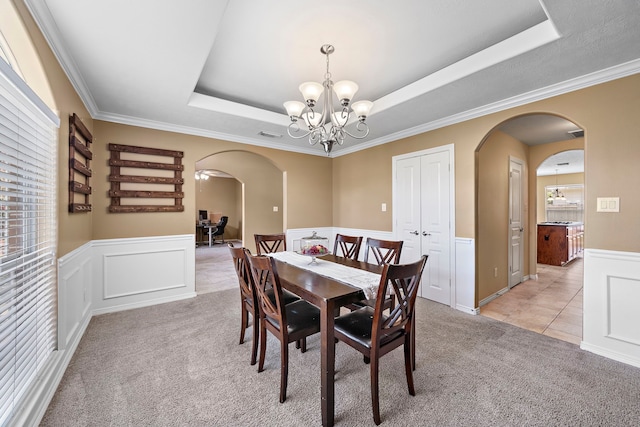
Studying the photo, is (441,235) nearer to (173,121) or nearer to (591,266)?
(591,266)

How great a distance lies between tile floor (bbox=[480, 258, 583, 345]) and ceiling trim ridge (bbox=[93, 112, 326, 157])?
372 centimetres

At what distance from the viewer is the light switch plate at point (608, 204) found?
224cm

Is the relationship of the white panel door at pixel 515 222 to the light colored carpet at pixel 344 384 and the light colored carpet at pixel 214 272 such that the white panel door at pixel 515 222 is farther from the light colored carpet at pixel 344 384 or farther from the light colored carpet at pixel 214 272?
the light colored carpet at pixel 214 272

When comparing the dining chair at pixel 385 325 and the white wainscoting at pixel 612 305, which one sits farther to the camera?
the white wainscoting at pixel 612 305

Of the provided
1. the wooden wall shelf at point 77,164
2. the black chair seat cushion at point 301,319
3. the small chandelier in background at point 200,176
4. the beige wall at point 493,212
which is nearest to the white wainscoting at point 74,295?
the wooden wall shelf at point 77,164

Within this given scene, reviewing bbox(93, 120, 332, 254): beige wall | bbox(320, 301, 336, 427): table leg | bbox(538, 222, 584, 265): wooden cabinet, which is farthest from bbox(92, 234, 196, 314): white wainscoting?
bbox(538, 222, 584, 265): wooden cabinet

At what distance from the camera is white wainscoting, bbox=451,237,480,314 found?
322 cm

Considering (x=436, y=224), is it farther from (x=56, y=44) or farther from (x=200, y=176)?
(x=200, y=176)

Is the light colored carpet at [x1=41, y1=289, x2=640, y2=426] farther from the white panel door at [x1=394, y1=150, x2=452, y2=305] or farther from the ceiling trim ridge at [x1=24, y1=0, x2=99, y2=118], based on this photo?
the ceiling trim ridge at [x1=24, y1=0, x2=99, y2=118]

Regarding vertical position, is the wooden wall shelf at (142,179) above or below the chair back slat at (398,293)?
above

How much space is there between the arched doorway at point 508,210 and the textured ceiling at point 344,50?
932mm

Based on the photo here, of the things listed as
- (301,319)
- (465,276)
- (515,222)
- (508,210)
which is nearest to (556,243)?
(515,222)

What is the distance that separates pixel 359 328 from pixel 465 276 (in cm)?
212

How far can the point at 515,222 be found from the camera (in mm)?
4359
